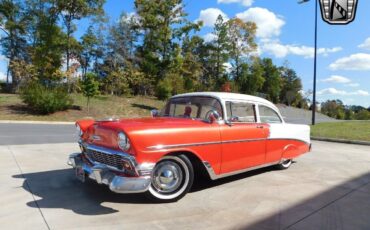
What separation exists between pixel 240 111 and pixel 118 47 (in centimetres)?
3005

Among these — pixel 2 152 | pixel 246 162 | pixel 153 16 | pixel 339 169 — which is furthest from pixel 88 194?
pixel 153 16

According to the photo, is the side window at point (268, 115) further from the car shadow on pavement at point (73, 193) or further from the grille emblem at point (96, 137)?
the grille emblem at point (96, 137)

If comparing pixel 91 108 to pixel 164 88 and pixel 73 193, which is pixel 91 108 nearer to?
pixel 164 88

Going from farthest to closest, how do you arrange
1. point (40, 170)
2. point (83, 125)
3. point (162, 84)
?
1. point (162, 84)
2. point (40, 170)
3. point (83, 125)

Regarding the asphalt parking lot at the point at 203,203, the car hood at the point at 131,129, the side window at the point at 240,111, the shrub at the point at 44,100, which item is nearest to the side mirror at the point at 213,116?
the car hood at the point at 131,129

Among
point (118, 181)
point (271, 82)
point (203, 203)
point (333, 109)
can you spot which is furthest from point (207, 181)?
point (333, 109)

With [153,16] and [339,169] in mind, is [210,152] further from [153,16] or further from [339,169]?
[153,16]

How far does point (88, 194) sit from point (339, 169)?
5.22 metres

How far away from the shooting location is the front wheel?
15.1ft

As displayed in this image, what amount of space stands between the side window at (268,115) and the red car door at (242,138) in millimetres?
178

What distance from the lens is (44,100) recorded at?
2167 centimetres

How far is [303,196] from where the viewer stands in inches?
201

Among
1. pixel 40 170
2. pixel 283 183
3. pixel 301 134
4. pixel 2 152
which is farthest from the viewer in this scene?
pixel 2 152

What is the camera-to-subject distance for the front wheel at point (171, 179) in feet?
15.1
